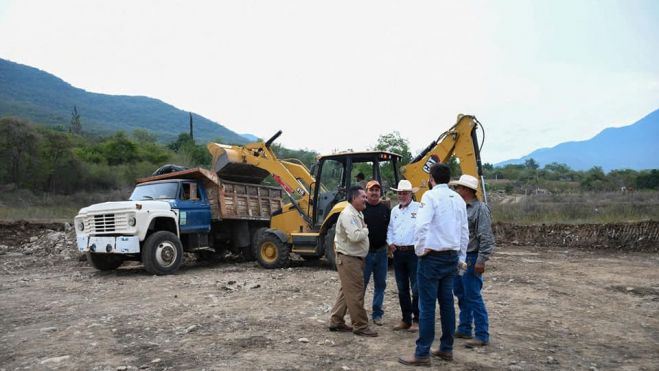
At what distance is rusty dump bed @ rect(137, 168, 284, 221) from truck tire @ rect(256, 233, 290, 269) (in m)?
1.25

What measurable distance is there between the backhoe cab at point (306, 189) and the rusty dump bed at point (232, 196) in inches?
22.9

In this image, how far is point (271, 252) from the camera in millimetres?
11039

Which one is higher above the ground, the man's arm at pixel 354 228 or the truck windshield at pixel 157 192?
the truck windshield at pixel 157 192

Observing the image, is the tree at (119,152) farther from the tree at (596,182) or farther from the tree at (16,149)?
the tree at (596,182)

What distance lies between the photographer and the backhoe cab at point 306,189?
33.8 ft

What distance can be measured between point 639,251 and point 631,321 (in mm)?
9591

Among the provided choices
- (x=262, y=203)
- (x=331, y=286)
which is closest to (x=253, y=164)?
(x=262, y=203)

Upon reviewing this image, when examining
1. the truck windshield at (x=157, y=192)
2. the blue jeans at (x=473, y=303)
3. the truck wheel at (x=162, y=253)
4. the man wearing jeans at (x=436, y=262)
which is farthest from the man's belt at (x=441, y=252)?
the truck windshield at (x=157, y=192)

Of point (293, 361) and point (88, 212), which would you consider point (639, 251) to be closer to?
point (293, 361)

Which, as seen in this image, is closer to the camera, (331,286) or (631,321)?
(631,321)

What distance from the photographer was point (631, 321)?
20.4 ft

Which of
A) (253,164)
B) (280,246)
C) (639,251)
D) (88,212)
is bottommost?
(639,251)

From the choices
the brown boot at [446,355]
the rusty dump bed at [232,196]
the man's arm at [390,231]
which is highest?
the rusty dump bed at [232,196]

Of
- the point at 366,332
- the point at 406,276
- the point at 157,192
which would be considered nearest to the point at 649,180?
the point at 157,192
